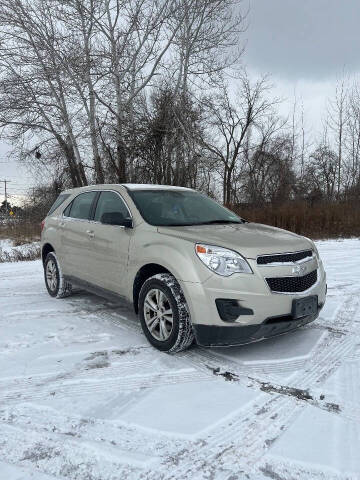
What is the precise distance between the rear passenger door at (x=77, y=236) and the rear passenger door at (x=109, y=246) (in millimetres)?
164

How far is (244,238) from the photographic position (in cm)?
371

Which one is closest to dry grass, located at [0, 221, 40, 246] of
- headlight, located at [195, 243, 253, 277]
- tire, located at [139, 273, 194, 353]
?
tire, located at [139, 273, 194, 353]

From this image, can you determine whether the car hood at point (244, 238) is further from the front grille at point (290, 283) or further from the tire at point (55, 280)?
the tire at point (55, 280)

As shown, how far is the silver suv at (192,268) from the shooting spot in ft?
10.9

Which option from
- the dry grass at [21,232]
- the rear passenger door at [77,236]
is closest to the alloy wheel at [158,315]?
the rear passenger door at [77,236]

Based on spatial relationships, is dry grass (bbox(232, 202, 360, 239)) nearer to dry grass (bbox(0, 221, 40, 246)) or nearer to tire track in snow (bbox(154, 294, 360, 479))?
dry grass (bbox(0, 221, 40, 246))

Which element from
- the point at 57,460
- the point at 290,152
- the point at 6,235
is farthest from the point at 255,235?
the point at 290,152

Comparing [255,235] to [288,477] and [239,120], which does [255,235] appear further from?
[239,120]

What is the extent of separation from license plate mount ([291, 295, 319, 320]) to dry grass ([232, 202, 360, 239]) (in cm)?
1212

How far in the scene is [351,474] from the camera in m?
2.08

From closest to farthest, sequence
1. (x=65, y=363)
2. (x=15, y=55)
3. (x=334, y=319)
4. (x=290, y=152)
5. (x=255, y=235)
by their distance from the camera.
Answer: (x=65, y=363)
(x=255, y=235)
(x=334, y=319)
(x=15, y=55)
(x=290, y=152)

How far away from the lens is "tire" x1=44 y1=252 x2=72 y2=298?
5.69 m

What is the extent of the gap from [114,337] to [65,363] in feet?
2.41

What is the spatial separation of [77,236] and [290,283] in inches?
114
